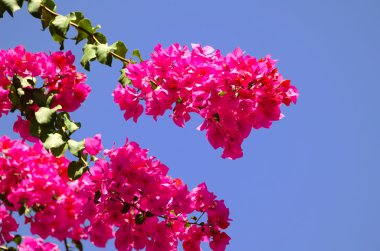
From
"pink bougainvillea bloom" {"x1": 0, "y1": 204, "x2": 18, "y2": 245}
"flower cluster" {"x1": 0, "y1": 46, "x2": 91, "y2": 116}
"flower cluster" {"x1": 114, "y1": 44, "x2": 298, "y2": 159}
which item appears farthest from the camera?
"pink bougainvillea bloom" {"x1": 0, "y1": 204, "x2": 18, "y2": 245}

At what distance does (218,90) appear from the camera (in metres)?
2.42

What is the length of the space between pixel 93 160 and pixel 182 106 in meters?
0.67

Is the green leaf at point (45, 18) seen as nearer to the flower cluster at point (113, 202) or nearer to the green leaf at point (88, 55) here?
the green leaf at point (88, 55)

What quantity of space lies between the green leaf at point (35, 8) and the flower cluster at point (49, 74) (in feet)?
0.76

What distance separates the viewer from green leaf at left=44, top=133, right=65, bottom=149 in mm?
2670

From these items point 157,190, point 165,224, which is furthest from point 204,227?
point 157,190

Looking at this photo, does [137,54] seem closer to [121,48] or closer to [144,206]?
[121,48]

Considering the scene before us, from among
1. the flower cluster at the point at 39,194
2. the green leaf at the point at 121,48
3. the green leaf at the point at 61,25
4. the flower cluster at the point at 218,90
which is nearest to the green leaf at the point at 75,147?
the flower cluster at the point at 39,194

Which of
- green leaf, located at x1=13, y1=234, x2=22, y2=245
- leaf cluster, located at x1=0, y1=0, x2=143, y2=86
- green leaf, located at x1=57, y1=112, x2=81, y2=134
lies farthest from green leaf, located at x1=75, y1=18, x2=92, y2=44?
green leaf, located at x1=13, y1=234, x2=22, y2=245

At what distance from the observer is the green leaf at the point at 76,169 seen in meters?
2.78

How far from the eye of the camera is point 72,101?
10.2ft

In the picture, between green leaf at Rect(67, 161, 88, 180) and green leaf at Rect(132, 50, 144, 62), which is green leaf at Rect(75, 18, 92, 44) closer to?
green leaf at Rect(132, 50, 144, 62)

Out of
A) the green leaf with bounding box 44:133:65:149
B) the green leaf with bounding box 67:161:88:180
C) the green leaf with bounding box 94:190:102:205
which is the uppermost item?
the green leaf with bounding box 44:133:65:149

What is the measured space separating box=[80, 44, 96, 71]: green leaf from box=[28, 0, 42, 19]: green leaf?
374 mm
